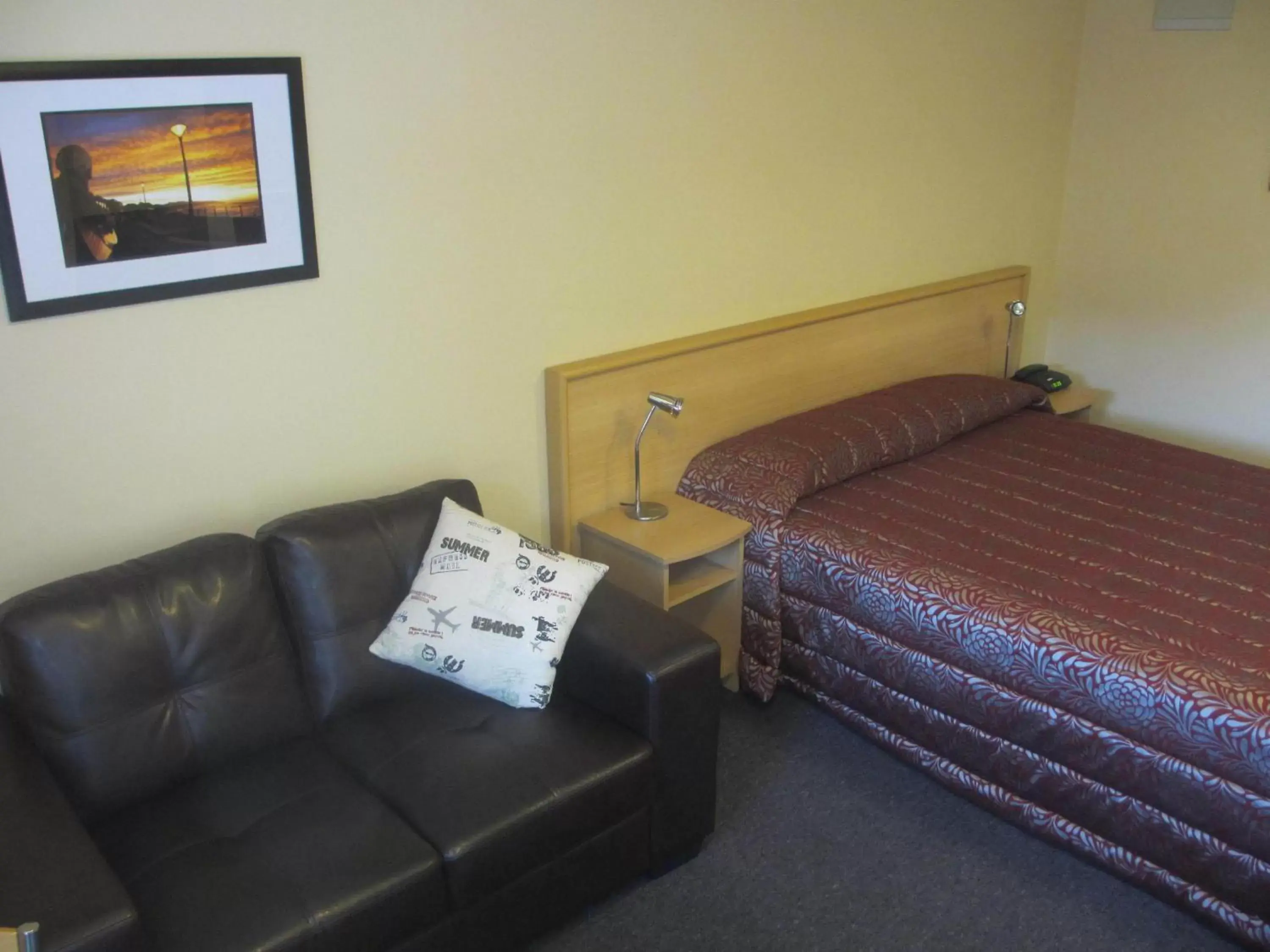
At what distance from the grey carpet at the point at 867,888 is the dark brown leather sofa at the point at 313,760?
11 cm

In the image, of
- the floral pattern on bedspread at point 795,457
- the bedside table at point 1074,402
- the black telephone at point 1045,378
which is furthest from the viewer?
the black telephone at point 1045,378

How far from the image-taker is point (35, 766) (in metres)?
1.89

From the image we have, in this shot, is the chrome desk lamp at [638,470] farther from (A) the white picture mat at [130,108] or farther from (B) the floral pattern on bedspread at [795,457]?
(A) the white picture mat at [130,108]

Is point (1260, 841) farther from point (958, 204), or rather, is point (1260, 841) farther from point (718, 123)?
point (958, 204)

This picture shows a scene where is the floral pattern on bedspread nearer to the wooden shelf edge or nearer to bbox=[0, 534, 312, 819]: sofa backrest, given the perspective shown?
the wooden shelf edge

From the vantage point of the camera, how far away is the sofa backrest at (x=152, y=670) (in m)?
1.96

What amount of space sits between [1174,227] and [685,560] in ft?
8.49

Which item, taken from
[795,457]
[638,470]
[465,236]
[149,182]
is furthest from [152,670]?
[795,457]

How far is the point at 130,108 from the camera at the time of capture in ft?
6.87


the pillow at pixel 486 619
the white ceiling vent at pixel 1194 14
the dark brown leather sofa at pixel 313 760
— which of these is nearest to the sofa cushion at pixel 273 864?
the dark brown leather sofa at pixel 313 760

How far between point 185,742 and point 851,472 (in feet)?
6.35

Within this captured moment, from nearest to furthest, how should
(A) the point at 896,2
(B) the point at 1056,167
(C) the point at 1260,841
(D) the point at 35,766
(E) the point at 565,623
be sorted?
(D) the point at 35,766 → (C) the point at 1260,841 → (E) the point at 565,623 → (A) the point at 896,2 → (B) the point at 1056,167

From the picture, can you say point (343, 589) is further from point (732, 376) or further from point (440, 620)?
point (732, 376)

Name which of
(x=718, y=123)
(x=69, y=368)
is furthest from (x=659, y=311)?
(x=69, y=368)
